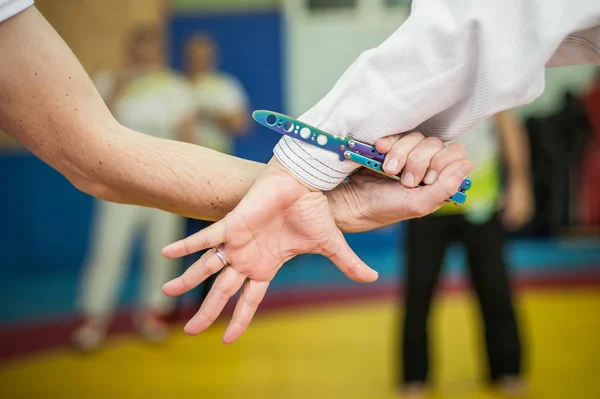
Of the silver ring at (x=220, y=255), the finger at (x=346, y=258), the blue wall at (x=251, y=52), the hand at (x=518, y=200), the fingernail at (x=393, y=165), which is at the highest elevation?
the blue wall at (x=251, y=52)

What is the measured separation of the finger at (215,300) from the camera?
47.0 inches

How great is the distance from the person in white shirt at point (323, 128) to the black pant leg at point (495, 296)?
191cm

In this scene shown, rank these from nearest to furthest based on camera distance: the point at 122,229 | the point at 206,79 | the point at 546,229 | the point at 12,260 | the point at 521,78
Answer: the point at 521,78 → the point at 122,229 → the point at 206,79 → the point at 12,260 → the point at 546,229

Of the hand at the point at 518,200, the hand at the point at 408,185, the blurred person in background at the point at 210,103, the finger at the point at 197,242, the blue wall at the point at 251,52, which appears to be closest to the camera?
the finger at the point at 197,242

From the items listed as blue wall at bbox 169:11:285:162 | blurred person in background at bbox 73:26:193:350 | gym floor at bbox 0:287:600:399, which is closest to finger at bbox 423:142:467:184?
gym floor at bbox 0:287:600:399

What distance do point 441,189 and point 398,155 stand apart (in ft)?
0.33

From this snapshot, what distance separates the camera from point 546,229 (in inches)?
291

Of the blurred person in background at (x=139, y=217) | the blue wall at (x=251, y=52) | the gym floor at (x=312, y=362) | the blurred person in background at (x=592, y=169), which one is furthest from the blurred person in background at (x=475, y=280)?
the blurred person in background at (x=592, y=169)

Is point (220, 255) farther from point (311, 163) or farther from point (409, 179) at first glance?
point (409, 179)

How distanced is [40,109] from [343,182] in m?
0.60

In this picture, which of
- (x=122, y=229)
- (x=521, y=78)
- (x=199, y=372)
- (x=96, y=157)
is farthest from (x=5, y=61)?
(x=122, y=229)

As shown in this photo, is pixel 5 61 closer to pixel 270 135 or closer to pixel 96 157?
pixel 96 157

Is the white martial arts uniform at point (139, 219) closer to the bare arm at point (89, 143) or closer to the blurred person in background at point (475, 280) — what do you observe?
the blurred person in background at point (475, 280)

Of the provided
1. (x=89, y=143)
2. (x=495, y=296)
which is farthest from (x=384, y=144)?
(x=495, y=296)
